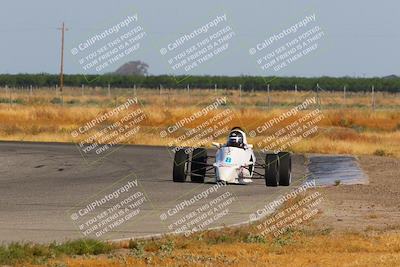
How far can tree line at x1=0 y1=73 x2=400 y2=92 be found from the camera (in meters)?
135

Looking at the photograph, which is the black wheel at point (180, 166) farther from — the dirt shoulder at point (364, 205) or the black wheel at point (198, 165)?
the dirt shoulder at point (364, 205)

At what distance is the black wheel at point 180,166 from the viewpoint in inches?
1081

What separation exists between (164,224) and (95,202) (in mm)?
4465

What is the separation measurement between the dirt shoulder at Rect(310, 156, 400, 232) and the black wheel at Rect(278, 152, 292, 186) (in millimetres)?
886

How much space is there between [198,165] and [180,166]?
24.3 inches

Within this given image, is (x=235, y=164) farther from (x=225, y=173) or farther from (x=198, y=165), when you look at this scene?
(x=198, y=165)

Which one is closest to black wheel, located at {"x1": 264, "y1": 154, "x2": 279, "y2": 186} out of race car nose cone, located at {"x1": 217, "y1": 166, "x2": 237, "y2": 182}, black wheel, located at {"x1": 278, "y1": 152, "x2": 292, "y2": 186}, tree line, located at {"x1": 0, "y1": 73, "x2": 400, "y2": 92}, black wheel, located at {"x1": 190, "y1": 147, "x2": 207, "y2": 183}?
black wheel, located at {"x1": 278, "y1": 152, "x2": 292, "y2": 186}

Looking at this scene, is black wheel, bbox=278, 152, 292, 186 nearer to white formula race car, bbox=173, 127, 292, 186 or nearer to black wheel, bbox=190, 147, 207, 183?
white formula race car, bbox=173, 127, 292, 186

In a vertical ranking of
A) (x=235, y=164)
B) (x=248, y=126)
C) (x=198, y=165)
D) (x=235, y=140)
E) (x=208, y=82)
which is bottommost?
(x=208, y=82)

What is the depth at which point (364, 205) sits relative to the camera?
23031 mm

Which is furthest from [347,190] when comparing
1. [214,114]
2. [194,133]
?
[214,114]

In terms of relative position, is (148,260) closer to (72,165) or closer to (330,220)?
(330,220)

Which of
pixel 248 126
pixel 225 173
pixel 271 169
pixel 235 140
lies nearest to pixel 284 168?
pixel 271 169

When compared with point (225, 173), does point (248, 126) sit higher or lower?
lower
